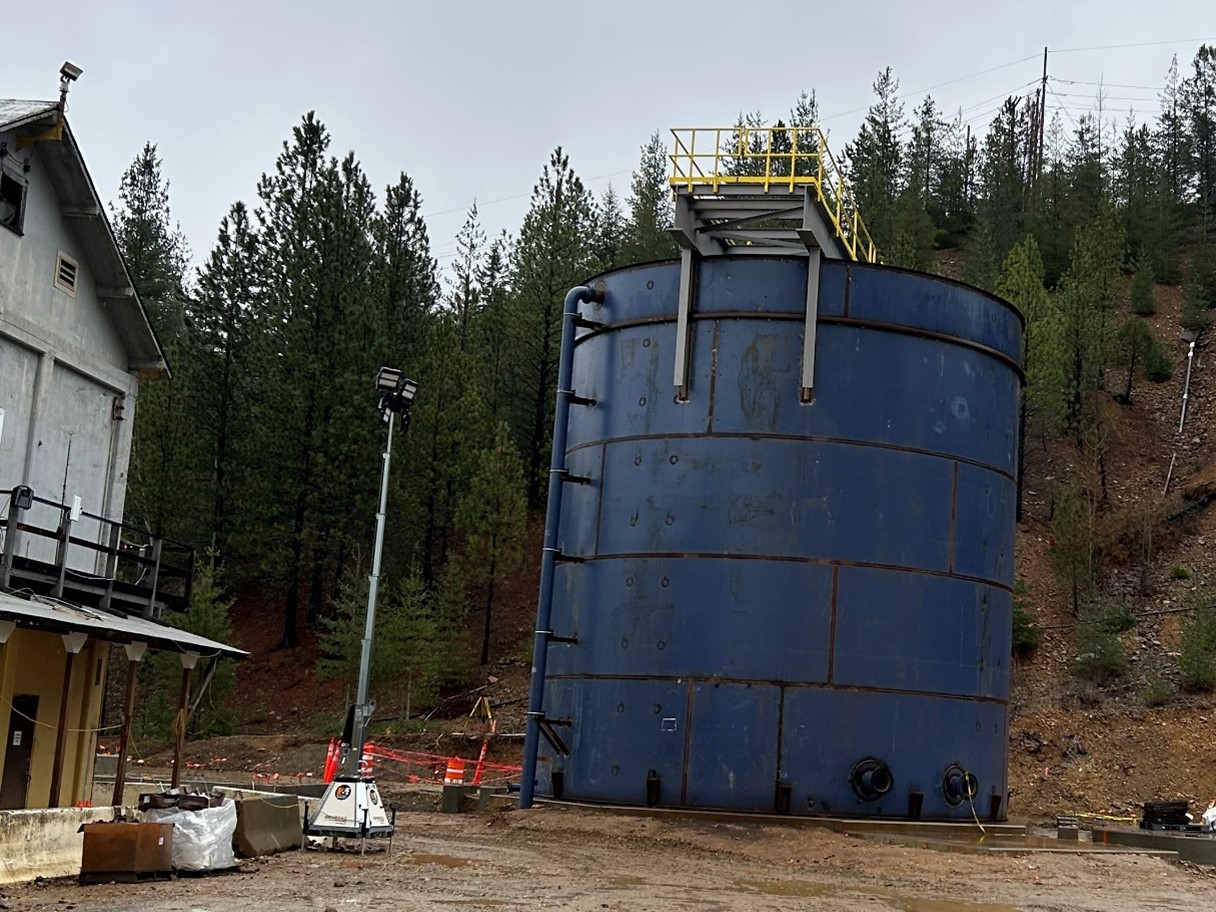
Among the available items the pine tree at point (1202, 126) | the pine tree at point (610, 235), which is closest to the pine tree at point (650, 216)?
the pine tree at point (610, 235)

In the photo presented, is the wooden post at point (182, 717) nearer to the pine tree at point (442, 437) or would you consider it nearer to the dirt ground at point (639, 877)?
the dirt ground at point (639, 877)

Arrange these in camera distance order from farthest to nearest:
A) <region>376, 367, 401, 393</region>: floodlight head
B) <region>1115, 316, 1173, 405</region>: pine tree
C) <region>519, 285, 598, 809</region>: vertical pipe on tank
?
<region>1115, 316, 1173, 405</region>: pine tree
<region>376, 367, 401, 393</region>: floodlight head
<region>519, 285, 598, 809</region>: vertical pipe on tank

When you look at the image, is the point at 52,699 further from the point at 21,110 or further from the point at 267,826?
the point at 21,110

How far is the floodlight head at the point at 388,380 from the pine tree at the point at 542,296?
26581 mm

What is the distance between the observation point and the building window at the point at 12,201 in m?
19.1

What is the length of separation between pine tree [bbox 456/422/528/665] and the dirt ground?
2426cm

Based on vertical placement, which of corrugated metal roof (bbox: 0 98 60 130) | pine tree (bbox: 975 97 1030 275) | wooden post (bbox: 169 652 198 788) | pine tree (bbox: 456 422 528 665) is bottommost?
wooden post (bbox: 169 652 198 788)

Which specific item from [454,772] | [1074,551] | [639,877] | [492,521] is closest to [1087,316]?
[1074,551]

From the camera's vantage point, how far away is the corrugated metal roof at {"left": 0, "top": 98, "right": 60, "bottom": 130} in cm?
1881

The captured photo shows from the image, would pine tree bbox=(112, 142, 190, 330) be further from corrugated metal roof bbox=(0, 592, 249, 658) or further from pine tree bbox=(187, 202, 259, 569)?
corrugated metal roof bbox=(0, 592, 249, 658)

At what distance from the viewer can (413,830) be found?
73.6 ft

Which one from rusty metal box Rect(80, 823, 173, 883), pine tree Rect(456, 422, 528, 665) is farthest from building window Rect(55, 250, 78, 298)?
pine tree Rect(456, 422, 528, 665)

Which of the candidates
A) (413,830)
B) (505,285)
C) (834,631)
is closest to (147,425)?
(505,285)

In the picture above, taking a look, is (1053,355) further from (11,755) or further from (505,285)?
(11,755)
